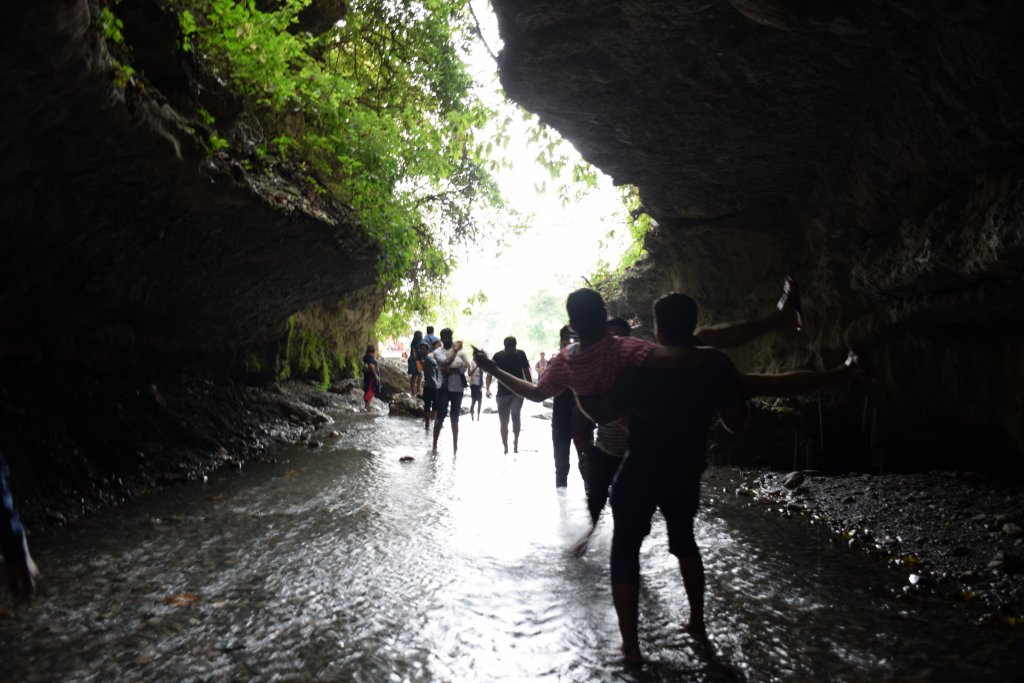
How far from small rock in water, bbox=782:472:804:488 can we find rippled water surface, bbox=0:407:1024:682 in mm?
1432

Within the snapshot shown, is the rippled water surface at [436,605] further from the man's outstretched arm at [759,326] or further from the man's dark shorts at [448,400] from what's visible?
the man's dark shorts at [448,400]

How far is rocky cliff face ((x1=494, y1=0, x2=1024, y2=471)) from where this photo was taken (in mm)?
4297

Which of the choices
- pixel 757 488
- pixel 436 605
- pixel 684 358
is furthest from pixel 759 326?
pixel 757 488

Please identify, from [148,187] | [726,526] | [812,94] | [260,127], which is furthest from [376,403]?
[812,94]

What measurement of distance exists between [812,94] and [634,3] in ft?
6.91

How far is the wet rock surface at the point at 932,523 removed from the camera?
4.17 m

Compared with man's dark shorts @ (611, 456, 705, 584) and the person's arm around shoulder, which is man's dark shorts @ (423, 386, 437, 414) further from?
the person's arm around shoulder

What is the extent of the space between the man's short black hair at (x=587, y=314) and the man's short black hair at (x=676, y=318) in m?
0.37

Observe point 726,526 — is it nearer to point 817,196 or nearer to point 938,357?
point 938,357

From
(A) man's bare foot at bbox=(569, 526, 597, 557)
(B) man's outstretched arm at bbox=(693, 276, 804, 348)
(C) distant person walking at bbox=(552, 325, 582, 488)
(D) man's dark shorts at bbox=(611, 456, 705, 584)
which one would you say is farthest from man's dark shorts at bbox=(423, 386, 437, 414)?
(D) man's dark shorts at bbox=(611, 456, 705, 584)

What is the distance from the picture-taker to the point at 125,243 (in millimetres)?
6582

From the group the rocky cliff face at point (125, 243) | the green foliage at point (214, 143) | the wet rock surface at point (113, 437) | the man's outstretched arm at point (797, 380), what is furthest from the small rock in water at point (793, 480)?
the green foliage at point (214, 143)

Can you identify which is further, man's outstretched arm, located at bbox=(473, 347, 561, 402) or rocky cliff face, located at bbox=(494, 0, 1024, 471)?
rocky cliff face, located at bbox=(494, 0, 1024, 471)

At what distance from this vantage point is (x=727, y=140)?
6719mm
